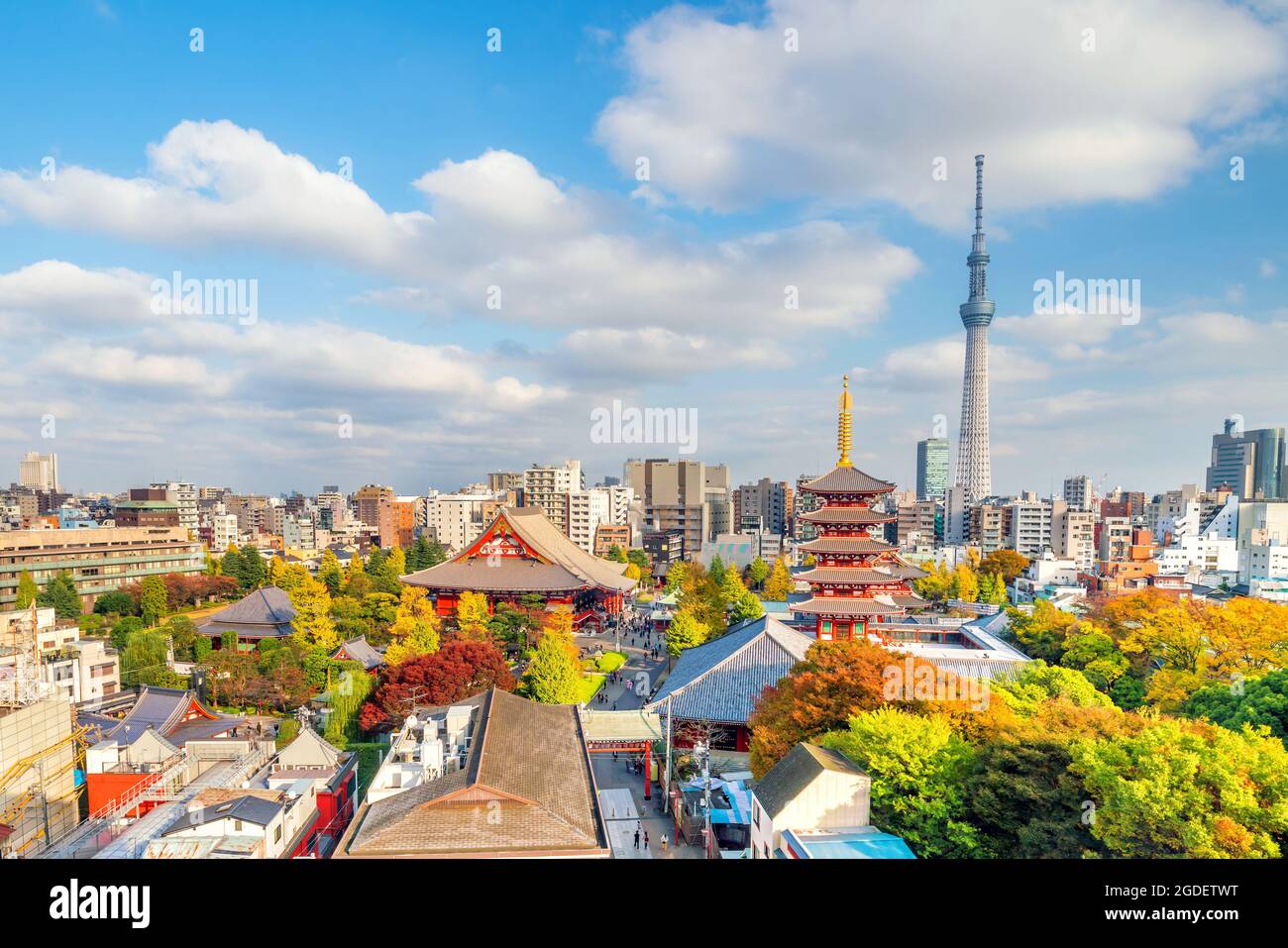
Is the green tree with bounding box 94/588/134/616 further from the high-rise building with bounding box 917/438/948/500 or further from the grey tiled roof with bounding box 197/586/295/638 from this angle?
the high-rise building with bounding box 917/438/948/500

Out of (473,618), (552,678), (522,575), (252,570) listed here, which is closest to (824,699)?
(552,678)

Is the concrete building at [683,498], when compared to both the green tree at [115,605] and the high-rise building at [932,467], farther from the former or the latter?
the high-rise building at [932,467]

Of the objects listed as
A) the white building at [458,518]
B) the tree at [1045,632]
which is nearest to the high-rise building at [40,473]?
the white building at [458,518]
